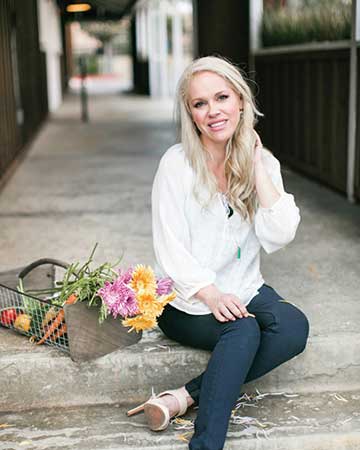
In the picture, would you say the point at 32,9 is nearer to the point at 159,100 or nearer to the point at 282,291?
the point at 159,100

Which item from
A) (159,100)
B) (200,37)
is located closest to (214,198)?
(200,37)

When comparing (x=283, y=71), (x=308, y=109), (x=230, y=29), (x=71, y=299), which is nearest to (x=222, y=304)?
(x=71, y=299)

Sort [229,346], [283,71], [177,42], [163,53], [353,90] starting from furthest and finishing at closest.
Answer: [163,53]
[177,42]
[283,71]
[353,90]
[229,346]

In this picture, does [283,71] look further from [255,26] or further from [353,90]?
[353,90]

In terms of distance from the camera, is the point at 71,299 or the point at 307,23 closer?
the point at 71,299

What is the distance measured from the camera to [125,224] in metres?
4.36

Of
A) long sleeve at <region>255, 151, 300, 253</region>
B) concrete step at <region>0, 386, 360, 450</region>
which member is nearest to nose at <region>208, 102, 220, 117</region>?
long sleeve at <region>255, 151, 300, 253</region>

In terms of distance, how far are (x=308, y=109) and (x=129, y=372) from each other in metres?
3.47

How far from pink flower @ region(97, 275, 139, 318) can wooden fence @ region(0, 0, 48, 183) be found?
3.56 metres

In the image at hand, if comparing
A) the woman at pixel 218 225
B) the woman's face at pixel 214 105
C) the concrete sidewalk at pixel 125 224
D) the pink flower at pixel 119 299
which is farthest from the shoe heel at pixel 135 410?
the woman's face at pixel 214 105

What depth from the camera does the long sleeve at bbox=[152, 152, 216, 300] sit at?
2.44 m

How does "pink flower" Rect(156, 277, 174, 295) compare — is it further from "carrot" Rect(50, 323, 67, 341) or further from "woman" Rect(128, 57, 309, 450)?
"carrot" Rect(50, 323, 67, 341)

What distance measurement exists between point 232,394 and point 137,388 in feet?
1.73

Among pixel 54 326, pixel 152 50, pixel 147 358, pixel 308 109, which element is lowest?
pixel 147 358
